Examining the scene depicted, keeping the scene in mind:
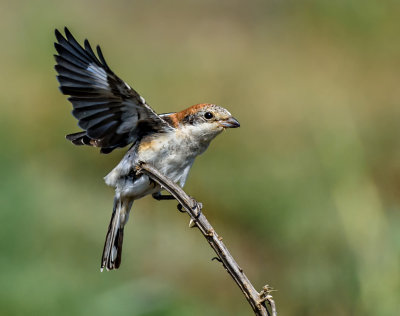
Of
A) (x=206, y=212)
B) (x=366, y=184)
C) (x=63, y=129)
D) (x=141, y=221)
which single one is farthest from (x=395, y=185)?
(x=366, y=184)

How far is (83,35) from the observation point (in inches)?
520

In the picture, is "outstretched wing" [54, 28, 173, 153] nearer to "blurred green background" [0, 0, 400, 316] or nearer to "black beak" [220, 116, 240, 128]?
"black beak" [220, 116, 240, 128]

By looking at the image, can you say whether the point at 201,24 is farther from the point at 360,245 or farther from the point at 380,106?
the point at 360,245

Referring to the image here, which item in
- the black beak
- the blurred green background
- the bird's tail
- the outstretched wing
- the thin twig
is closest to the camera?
the thin twig

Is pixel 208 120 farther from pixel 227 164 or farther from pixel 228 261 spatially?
pixel 227 164

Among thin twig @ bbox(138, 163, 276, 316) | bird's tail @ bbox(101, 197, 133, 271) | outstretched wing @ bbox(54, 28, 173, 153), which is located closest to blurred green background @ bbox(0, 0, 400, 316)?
bird's tail @ bbox(101, 197, 133, 271)

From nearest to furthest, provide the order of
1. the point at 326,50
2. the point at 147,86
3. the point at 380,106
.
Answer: the point at 147,86
the point at 380,106
the point at 326,50

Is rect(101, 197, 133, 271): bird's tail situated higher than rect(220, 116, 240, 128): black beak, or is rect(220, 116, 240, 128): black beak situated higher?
rect(220, 116, 240, 128): black beak

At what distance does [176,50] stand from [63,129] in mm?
3550

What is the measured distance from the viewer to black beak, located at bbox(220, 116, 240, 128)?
4.90 m

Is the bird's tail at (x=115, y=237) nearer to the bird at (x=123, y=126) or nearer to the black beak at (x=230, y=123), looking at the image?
the bird at (x=123, y=126)

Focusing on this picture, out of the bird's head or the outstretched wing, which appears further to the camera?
the bird's head

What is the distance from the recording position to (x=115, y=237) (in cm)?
Result: 514

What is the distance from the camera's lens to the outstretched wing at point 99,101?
445 cm
